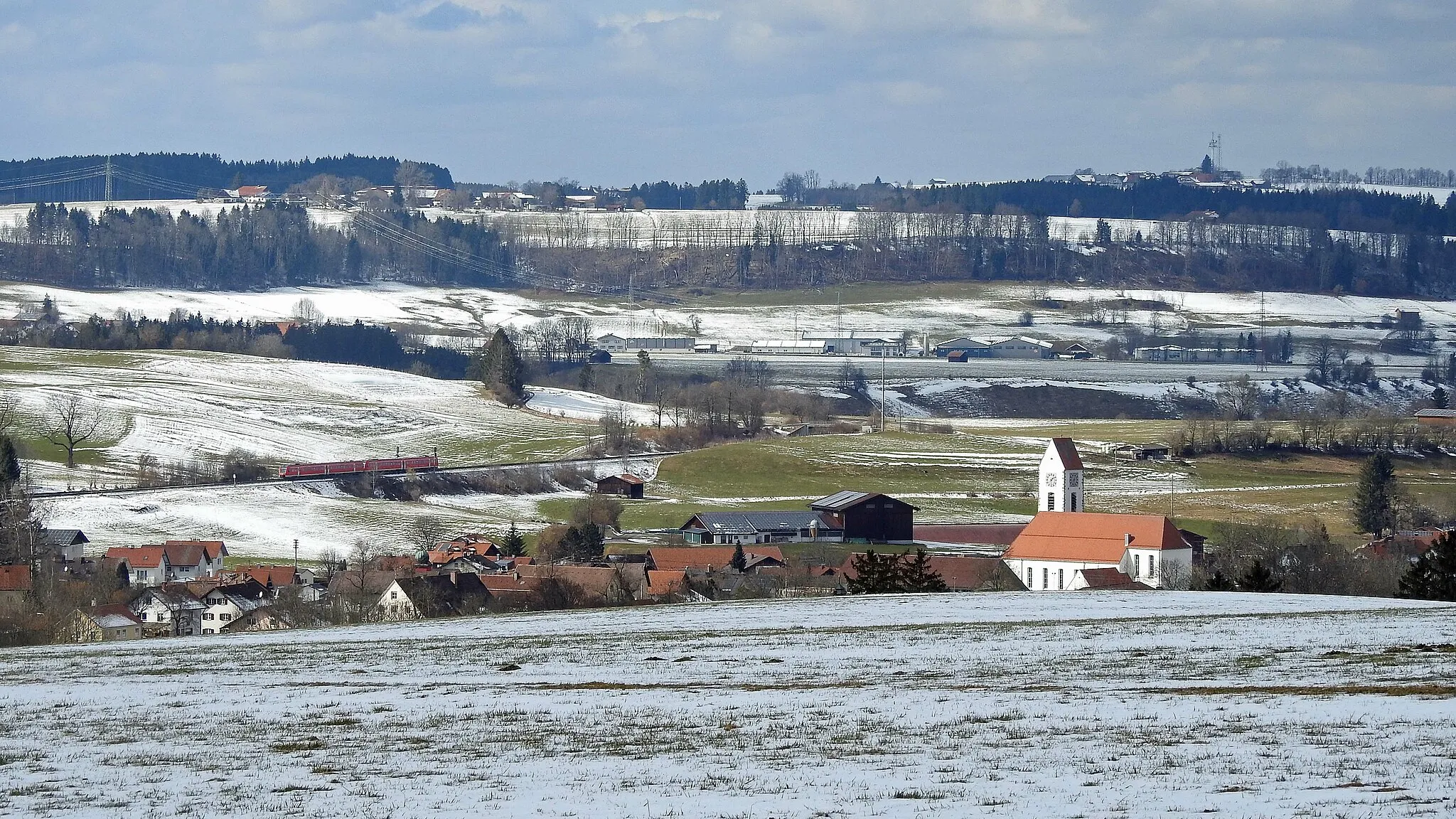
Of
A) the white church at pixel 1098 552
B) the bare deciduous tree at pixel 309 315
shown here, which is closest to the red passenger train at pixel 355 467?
the white church at pixel 1098 552

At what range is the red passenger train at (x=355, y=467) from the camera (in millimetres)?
88875

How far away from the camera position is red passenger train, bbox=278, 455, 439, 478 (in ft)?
292

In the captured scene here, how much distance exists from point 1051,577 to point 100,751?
44764 millimetres

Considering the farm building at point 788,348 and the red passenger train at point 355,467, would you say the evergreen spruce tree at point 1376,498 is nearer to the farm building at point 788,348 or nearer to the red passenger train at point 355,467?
the red passenger train at point 355,467

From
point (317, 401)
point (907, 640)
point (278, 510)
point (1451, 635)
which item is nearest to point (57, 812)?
point (907, 640)

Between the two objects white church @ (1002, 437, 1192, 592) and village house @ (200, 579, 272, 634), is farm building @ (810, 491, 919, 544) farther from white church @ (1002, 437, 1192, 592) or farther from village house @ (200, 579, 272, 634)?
village house @ (200, 579, 272, 634)

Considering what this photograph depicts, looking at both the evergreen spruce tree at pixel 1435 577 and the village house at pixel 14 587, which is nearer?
the evergreen spruce tree at pixel 1435 577

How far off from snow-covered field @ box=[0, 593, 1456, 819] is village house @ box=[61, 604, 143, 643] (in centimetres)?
1732

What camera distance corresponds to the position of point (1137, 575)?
2261 inches

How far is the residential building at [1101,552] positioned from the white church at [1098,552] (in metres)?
0.02

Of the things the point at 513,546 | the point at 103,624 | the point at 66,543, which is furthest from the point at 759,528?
the point at 103,624

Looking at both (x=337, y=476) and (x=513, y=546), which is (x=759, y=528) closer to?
(x=513, y=546)

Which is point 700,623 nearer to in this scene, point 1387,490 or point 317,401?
point 1387,490

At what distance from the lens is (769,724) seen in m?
18.0
